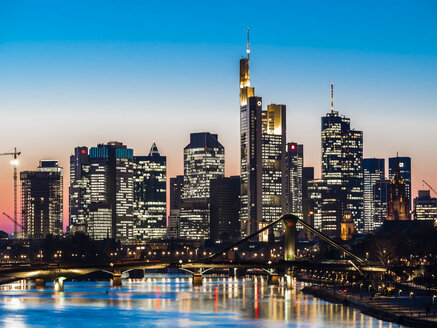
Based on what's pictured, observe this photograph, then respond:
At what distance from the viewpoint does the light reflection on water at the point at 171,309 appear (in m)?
124

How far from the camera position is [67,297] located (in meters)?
167

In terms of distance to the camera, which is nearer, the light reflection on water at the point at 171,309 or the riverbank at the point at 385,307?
the riverbank at the point at 385,307

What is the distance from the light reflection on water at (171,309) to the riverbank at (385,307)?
4.89ft

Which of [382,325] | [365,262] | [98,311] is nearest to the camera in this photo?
[382,325]

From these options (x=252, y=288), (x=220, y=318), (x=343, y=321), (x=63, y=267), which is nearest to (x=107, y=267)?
(x=63, y=267)

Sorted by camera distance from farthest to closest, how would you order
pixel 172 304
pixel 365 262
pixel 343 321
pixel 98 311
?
1. pixel 365 262
2. pixel 172 304
3. pixel 98 311
4. pixel 343 321

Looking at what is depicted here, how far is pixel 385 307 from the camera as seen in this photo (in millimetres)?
128625

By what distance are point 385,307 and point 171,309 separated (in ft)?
100

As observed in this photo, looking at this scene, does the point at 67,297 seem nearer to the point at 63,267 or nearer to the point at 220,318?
the point at 63,267

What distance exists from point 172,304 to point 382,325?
46.5 meters

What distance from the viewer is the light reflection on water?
12375 cm

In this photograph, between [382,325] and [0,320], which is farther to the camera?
[0,320]

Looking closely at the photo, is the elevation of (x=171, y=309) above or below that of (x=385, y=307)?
below

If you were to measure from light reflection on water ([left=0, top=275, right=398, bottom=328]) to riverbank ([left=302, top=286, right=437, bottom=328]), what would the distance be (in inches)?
58.6
